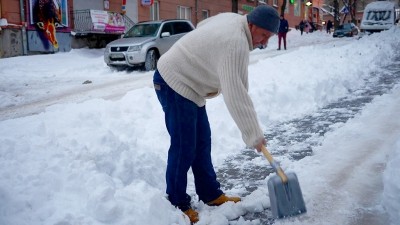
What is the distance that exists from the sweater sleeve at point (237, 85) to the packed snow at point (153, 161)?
2.91 ft

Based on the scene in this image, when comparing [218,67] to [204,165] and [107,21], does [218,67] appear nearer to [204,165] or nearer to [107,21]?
[204,165]

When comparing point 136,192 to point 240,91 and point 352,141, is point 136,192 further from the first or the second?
point 352,141

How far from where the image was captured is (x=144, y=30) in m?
14.3

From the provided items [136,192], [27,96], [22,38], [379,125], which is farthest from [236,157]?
[22,38]

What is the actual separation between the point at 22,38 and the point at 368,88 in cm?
1444

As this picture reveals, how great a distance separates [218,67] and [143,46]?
10.7 m

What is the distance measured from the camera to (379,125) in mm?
5863

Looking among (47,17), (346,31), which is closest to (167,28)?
(47,17)

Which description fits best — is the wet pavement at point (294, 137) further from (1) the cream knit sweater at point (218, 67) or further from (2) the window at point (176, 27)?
(2) the window at point (176, 27)

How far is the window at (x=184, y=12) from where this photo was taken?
2720 centimetres

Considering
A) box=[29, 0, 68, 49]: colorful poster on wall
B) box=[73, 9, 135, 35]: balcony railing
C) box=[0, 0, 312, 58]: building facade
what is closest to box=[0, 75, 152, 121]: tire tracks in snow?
A: box=[0, 0, 312, 58]: building facade

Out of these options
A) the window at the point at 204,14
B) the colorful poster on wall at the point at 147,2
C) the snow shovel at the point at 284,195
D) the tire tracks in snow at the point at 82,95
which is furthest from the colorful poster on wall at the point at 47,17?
the snow shovel at the point at 284,195

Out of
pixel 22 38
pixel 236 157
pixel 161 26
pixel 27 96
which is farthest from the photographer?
pixel 22 38

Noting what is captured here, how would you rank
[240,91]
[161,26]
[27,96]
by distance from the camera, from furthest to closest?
[161,26], [27,96], [240,91]
